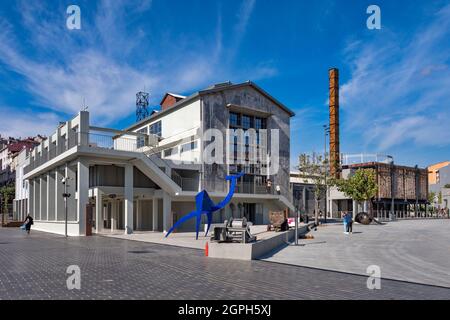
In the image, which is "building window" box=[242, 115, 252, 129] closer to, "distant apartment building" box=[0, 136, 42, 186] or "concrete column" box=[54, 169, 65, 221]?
"concrete column" box=[54, 169, 65, 221]

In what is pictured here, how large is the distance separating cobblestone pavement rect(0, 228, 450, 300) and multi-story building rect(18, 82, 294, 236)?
15.6m

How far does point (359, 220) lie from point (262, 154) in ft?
40.4

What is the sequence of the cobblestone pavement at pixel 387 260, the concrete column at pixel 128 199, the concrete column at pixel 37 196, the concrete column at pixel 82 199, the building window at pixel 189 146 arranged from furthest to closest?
the concrete column at pixel 37 196, the building window at pixel 189 146, the concrete column at pixel 128 199, the concrete column at pixel 82 199, the cobblestone pavement at pixel 387 260

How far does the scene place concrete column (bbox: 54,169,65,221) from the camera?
112ft

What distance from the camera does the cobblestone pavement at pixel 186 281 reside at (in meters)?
8.33

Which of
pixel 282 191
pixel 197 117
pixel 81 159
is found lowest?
pixel 282 191

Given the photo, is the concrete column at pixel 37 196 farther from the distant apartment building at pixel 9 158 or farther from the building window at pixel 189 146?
the distant apartment building at pixel 9 158

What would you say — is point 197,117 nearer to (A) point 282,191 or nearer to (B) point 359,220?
(A) point 282,191

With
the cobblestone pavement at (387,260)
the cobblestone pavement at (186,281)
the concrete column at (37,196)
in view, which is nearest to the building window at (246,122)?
the concrete column at (37,196)

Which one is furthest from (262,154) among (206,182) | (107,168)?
(107,168)

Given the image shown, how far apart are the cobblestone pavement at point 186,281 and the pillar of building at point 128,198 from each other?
600 inches

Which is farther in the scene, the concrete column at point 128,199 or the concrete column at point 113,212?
the concrete column at point 113,212

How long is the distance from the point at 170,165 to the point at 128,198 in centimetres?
508

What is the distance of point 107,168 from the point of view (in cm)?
3284
